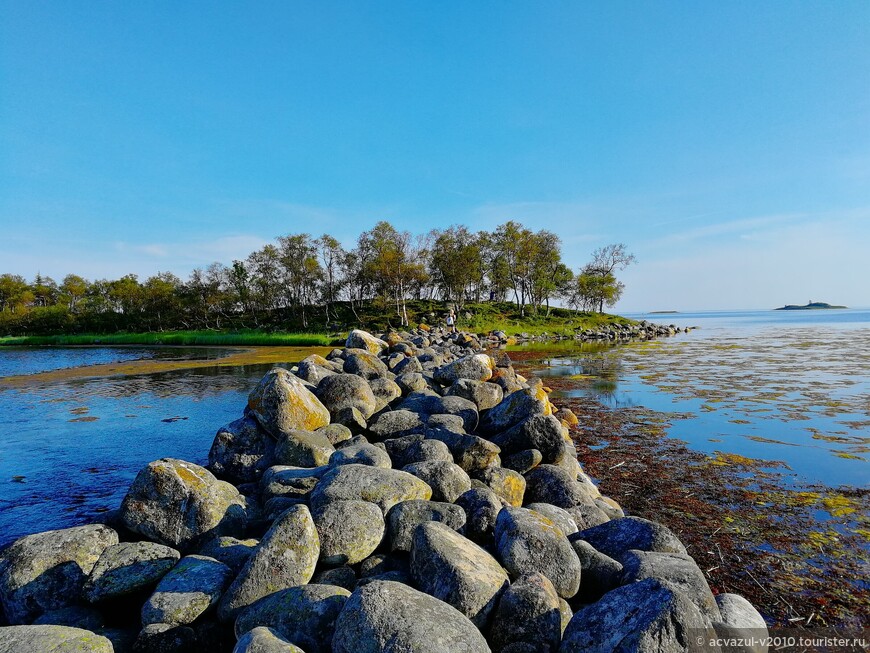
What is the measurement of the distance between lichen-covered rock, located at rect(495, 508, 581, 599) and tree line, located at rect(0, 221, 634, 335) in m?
69.3

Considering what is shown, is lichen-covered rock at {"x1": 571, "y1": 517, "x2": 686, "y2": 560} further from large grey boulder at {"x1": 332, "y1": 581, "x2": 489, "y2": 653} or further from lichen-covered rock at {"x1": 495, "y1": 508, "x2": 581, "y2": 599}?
large grey boulder at {"x1": 332, "y1": 581, "x2": 489, "y2": 653}

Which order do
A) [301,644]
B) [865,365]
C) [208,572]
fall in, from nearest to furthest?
[301,644] → [208,572] → [865,365]

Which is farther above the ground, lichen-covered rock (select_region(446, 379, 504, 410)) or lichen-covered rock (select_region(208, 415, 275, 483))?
lichen-covered rock (select_region(446, 379, 504, 410))

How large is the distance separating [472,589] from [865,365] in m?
33.0

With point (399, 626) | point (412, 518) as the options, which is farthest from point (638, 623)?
point (412, 518)

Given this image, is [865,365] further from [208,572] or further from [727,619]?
[208,572]

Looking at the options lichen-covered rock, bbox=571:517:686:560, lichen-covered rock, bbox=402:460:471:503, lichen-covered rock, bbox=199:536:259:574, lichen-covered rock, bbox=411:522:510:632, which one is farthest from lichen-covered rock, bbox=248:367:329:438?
lichen-covered rock, bbox=571:517:686:560

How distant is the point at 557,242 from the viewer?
8694cm

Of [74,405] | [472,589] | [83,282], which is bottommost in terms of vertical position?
[74,405]

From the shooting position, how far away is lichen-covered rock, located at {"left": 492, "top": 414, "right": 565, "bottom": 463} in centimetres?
946

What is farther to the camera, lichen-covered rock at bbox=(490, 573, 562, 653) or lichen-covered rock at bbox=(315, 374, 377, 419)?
lichen-covered rock at bbox=(315, 374, 377, 419)

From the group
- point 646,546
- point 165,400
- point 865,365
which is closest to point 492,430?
point 646,546

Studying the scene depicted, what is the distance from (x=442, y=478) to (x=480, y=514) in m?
1.10

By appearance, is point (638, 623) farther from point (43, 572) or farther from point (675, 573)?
point (43, 572)
